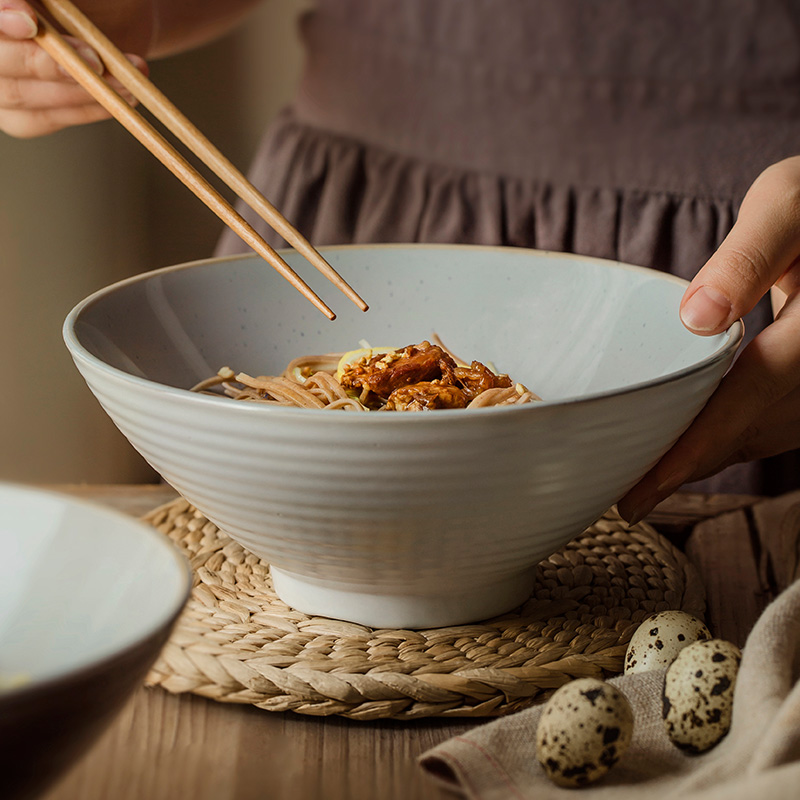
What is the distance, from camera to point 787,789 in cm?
44

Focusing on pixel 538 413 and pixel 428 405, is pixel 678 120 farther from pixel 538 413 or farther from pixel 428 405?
pixel 538 413

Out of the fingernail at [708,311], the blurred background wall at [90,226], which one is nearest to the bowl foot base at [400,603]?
the fingernail at [708,311]

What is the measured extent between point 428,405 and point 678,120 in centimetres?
71

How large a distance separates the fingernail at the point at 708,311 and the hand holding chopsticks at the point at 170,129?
0.31 metres

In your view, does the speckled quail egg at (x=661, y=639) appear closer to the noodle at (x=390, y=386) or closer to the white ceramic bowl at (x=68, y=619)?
the noodle at (x=390, y=386)

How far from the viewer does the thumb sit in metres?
0.87

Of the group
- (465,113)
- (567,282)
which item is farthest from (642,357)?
(465,113)

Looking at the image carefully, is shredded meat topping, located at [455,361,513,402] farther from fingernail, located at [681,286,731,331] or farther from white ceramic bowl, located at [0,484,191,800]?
white ceramic bowl, located at [0,484,191,800]

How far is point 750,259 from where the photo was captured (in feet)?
2.57

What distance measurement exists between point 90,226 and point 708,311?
108 inches

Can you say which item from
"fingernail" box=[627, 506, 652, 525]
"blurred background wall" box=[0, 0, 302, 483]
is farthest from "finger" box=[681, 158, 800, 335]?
"blurred background wall" box=[0, 0, 302, 483]

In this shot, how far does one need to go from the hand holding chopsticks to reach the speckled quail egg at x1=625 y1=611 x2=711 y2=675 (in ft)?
1.24

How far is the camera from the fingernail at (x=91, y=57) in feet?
3.02

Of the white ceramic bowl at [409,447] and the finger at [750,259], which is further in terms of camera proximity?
the finger at [750,259]
